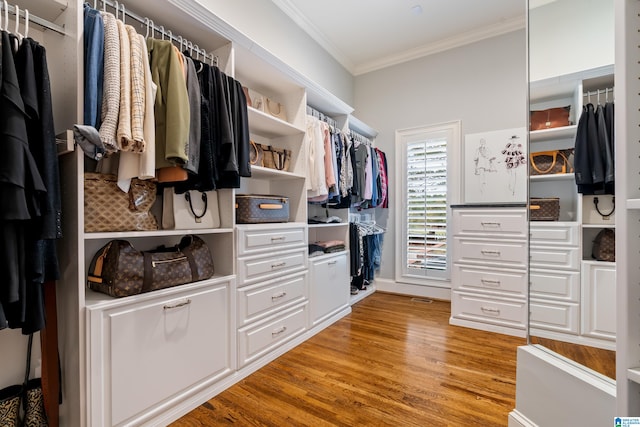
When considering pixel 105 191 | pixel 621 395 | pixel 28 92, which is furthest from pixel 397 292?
pixel 28 92

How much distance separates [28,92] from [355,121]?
2862mm

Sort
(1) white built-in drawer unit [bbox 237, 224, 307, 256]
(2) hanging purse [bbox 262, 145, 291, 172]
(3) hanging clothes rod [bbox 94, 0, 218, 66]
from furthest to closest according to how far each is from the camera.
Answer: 1. (2) hanging purse [bbox 262, 145, 291, 172]
2. (1) white built-in drawer unit [bbox 237, 224, 307, 256]
3. (3) hanging clothes rod [bbox 94, 0, 218, 66]

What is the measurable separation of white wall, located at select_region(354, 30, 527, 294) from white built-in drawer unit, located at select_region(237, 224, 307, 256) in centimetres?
190

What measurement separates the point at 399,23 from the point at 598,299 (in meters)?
3.07

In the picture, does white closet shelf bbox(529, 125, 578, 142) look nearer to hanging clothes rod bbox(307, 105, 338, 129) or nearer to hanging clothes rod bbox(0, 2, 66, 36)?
hanging clothes rod bbox(307, 105, 338, 129)

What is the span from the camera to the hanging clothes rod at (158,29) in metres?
1.42

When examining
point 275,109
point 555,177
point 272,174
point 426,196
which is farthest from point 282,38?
point 555,177

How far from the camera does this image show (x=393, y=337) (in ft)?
8.07

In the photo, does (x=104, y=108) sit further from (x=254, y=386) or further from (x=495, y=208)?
(x=495, y=208)

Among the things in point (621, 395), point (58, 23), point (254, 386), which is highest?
point (58, 23)

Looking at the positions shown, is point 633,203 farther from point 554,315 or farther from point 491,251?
point 491,251

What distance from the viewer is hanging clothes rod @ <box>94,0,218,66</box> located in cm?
142

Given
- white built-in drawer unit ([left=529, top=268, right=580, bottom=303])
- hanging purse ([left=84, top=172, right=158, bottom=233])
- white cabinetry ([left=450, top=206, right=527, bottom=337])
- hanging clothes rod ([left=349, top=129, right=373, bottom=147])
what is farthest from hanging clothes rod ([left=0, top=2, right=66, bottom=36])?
white cabinetry ([left=450, top=206, right=527, bottom=337])

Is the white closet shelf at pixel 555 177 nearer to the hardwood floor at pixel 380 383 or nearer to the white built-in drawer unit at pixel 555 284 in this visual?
the white built-in drawer unit at pixel 555 284
